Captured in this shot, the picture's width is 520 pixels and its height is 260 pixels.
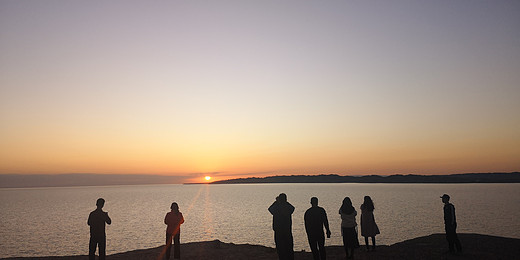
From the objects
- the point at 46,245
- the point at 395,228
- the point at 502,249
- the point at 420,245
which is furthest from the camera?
the point at 395,228

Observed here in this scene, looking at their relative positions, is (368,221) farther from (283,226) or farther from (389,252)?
(283,226)

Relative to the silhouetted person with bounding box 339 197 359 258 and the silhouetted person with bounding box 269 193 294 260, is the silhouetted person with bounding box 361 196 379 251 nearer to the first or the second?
the silhouetted person with bounding box 339 197 359 258

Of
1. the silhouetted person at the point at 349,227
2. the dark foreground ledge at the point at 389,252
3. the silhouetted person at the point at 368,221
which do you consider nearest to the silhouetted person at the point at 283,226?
the silhouetted person at the point at 349,227

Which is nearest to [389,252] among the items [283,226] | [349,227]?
[349,227]

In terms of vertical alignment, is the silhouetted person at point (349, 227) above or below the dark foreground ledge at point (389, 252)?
above

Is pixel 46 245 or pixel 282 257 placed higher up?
pixel 282 257

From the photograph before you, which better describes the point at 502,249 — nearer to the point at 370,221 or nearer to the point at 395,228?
the point at 370,221

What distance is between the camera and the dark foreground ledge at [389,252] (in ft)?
50.5

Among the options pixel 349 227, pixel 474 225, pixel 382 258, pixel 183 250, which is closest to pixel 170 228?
pixel 183 250

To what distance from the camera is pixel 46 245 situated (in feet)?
Answer: 126

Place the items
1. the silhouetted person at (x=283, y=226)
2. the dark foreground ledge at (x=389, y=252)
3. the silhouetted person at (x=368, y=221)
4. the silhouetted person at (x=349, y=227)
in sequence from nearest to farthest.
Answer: the silhouetted person at (x=283, y=226) → the silhouetted person at (x=349, y=227) → the dark foreground ledge at (x=389, y=252) → the silhouetted person at (x=368, y=221)

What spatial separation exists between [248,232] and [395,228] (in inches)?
696

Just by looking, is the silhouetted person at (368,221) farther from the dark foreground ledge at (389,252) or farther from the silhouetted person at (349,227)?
the silhouetted person at (349,227)

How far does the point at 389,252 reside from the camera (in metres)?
16.4
